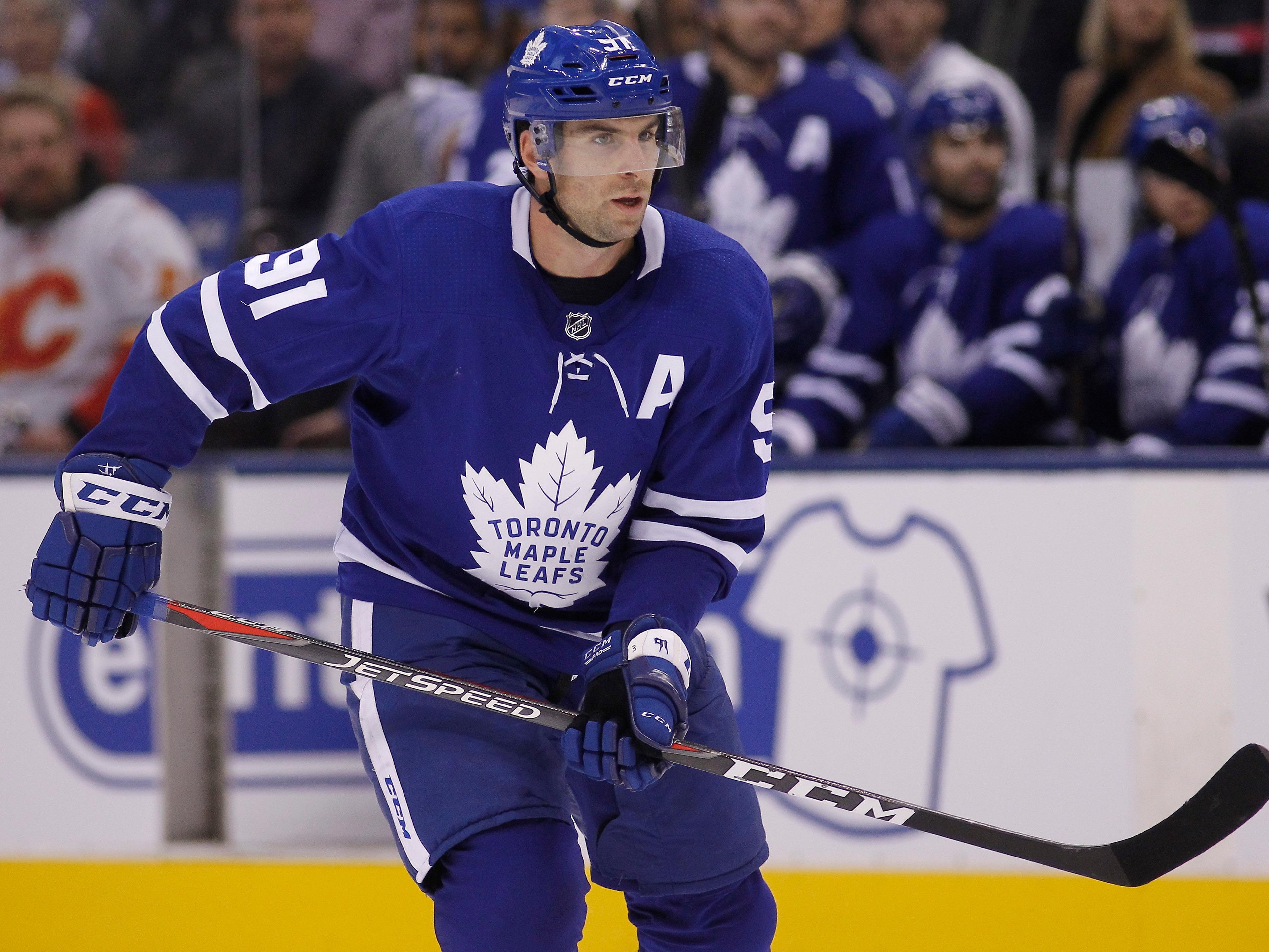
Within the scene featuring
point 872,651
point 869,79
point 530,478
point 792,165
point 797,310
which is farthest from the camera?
point 869,79

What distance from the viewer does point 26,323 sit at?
4109 mm

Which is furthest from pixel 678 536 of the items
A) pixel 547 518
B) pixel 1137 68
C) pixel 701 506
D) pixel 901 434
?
pixel 1137 68

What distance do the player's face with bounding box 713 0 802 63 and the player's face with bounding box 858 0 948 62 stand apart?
532mm

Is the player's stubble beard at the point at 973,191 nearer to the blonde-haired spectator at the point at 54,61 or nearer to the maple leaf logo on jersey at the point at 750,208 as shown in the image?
the maple leaf logo on jersey at the point at 750,208

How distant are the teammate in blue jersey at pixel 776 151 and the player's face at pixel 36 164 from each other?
1.56m

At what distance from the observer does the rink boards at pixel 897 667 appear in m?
2.88

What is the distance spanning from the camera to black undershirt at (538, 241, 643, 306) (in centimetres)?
198

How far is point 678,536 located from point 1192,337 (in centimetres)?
185

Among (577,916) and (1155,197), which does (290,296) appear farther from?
(1155,197)

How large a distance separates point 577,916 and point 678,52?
288cm

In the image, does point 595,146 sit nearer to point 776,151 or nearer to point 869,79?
point 776,151

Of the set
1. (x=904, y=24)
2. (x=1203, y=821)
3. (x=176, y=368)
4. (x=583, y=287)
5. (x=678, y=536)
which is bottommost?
(x=1203, y=821)

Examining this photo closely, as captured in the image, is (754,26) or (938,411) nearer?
(938,411)

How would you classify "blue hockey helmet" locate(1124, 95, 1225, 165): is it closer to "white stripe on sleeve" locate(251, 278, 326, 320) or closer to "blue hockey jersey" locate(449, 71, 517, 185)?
"blue hockey jersey" locate(449, 71, 517, 185)
